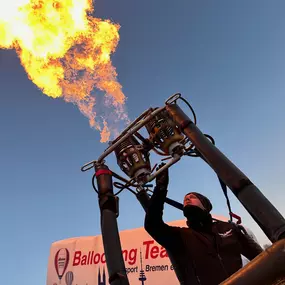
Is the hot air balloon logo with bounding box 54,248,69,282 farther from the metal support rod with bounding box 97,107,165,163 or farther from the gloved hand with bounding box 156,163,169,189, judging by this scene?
the gloved hand with bounding box 156,163,169,189

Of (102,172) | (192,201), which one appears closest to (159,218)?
(192,201)

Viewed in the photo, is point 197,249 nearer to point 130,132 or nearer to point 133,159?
point 133,159

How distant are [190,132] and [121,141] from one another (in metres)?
1.11

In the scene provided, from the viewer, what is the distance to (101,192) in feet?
10.9

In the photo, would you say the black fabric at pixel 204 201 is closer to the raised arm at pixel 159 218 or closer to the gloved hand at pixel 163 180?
the raised arm at pixel 159 218

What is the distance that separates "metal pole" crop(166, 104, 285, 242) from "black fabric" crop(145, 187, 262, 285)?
78cm

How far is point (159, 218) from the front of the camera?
3506 millimetres

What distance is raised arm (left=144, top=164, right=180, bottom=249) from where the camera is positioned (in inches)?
134

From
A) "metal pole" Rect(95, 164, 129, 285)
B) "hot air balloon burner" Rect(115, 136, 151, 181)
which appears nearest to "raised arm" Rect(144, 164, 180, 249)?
"hot air balloon burner" Rect(115, 136, 151, 181)

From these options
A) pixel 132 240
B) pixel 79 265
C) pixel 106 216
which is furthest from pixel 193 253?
pixel 79 265

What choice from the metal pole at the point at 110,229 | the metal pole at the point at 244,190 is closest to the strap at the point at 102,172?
the metal pole at the point at 110,229

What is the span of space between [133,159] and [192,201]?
885 mm

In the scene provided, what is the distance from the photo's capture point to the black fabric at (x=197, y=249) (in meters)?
3.39

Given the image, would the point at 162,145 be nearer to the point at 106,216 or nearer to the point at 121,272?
the point at 106,216
